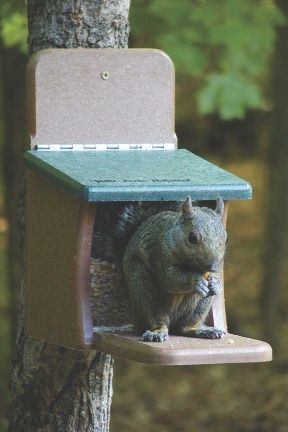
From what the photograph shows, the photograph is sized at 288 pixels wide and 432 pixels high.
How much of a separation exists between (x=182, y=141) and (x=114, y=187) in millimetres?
11166

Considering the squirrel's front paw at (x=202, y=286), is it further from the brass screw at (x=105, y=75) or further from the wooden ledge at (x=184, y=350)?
the brass screw at (x=105, y=75)

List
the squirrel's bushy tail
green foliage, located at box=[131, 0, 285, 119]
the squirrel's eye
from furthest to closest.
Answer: green foliage, located at box=[131, 0, 285, 119] < the squirrel's bushy tail < the squirrel's eye

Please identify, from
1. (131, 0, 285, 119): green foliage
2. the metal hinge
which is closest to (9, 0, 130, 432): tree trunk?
the metal hinge

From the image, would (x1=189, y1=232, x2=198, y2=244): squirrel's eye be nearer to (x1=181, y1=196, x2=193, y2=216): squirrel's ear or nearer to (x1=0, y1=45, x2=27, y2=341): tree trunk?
(x1=181, y1=196, x2=193, y2=216): squirrel's ear

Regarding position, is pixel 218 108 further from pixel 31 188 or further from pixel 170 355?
pixel 170 355

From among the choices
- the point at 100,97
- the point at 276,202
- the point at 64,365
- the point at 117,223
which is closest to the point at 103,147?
the point at 100,97

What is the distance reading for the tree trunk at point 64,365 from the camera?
13.5 ft

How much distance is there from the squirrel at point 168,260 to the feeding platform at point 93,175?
0.33 feet

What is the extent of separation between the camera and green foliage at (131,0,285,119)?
6535 mm

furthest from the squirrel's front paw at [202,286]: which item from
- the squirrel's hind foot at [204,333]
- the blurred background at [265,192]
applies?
the blurred background at [265,192]

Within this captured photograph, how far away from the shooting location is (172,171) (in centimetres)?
381

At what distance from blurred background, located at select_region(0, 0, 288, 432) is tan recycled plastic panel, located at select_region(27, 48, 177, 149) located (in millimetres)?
2072

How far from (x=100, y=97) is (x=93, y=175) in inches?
28.8

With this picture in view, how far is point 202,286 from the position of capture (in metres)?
3.44
